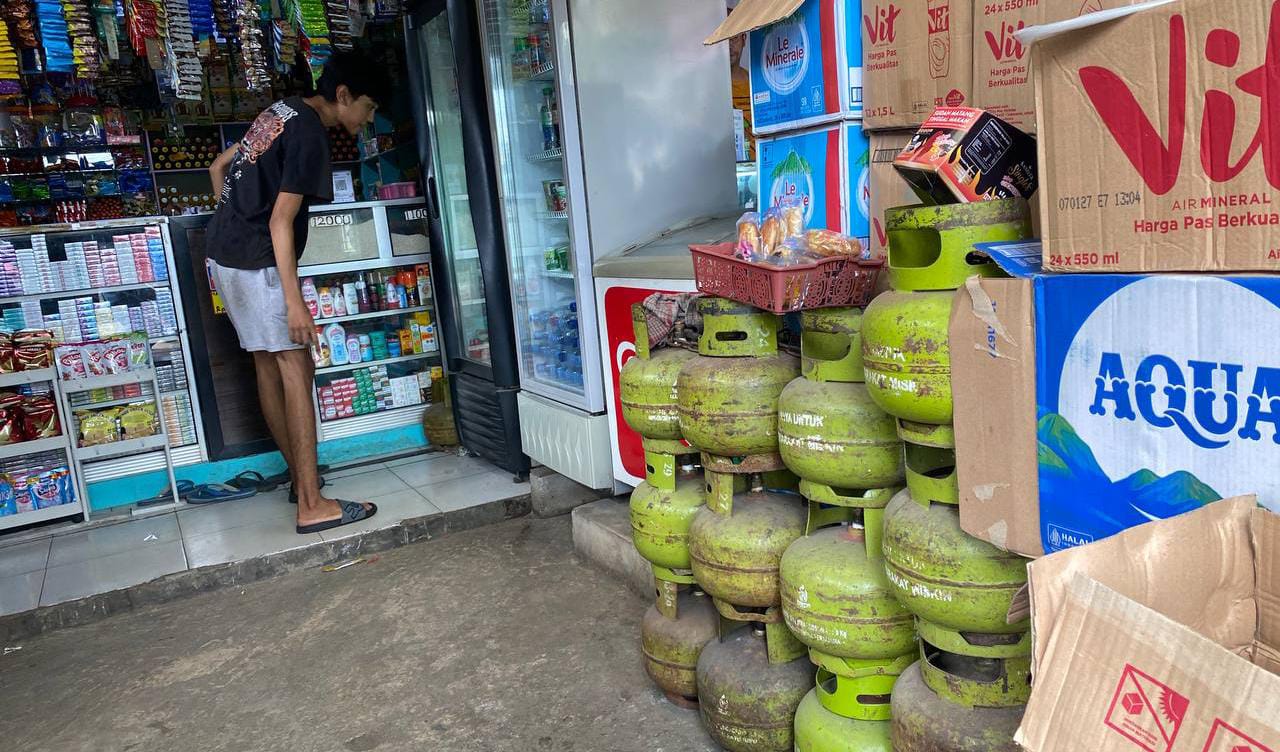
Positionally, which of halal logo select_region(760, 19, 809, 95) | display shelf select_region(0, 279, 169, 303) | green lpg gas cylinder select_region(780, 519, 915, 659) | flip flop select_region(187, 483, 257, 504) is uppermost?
halal logo select_region(760, 19, 809, 95)

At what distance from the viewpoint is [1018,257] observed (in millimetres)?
1502

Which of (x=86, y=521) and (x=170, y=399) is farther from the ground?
(x=170, y=399)

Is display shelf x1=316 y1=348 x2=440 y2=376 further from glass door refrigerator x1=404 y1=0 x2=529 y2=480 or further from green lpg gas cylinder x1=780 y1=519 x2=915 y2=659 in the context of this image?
green lpg gas cylinder x1=780 y1=519 x2=915 y2=659

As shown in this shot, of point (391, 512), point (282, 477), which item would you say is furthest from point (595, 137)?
point (282, 477)

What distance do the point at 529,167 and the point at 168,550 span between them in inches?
92.7

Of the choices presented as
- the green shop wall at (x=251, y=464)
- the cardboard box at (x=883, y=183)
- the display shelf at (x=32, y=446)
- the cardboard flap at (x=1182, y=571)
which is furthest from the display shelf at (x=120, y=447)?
the cardboard flap at (x=1182, y=571)

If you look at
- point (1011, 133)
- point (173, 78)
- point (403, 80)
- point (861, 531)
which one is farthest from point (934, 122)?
point (403, 80)

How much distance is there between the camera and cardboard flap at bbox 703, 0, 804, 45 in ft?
7.43

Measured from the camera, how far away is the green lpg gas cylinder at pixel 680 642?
7.88ft

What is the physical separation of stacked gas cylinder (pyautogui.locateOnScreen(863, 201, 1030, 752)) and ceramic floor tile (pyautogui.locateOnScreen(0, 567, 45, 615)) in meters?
3.33

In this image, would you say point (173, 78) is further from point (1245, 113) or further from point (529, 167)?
point (1245, 113)

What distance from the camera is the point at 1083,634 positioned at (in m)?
1.01

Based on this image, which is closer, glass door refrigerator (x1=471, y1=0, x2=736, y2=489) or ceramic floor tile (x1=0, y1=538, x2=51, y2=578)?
glass door refrigerator (x1=471, y1=0, x2=736, y2=489)

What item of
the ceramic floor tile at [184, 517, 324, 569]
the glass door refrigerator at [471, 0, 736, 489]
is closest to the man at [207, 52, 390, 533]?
the ceramic floor tile at [184, 517, 324, 569]
